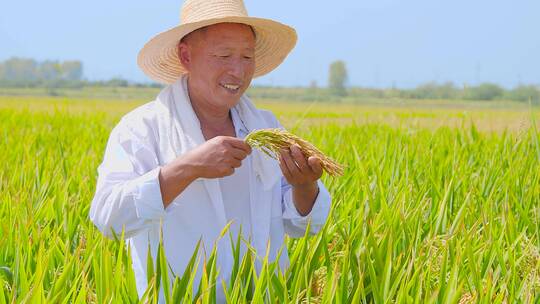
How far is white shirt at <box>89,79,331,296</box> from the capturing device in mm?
1862

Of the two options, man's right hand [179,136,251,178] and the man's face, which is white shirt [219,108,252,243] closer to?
the man's face

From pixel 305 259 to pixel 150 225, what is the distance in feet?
1.22

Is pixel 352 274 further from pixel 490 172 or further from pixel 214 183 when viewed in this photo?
pixel 490 172

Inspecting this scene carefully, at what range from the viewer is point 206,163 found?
67.7 inches

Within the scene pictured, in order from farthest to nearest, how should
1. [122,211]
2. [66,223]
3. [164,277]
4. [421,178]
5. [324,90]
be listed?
[324,90], [421,178], [66,223], [122,211], [164,277]

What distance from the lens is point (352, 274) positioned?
6.37ft

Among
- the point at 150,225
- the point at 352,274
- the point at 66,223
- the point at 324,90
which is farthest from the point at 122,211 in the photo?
the point at 324,90

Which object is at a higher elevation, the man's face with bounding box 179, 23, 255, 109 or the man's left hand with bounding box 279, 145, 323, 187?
the man's face with bounding box 179, 23, 255, 109

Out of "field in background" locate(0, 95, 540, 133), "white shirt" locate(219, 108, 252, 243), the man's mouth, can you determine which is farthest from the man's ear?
"field in background" locate(0, 95, 540, 133)

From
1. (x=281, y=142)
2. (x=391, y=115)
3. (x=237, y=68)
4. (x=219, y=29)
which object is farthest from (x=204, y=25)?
(x=391, y=115)

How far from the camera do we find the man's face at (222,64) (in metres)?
1.96

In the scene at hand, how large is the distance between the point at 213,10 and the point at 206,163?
46cm

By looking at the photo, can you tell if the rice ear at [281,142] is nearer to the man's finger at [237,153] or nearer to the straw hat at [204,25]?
the man's finger at [237,153]

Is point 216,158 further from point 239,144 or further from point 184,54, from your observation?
point 184,54
